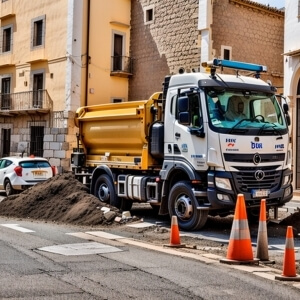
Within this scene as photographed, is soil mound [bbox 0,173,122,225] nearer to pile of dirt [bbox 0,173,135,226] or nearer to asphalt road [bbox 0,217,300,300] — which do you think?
pile of dirt [bbox 0,173,135,226]

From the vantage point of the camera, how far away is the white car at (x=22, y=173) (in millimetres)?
19656

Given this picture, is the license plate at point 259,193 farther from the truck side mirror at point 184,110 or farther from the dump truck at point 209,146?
the truck side mirror at point 184,110

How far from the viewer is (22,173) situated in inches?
774

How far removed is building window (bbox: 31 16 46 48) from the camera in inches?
1218

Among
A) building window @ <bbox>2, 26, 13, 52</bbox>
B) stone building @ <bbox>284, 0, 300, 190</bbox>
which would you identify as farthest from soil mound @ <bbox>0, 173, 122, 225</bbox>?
building window @ <bbox>2, 26, 13, 52</bbox>

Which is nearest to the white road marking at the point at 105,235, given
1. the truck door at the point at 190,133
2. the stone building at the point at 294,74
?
the truck door at the point at 190,133

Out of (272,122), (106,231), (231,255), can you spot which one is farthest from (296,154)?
(231,255)

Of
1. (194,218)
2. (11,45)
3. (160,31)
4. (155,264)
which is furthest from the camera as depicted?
(11,45)

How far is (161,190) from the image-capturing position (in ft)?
40.8

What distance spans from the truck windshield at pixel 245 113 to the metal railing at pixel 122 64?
18.9 metres

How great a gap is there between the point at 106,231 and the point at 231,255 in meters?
4.29

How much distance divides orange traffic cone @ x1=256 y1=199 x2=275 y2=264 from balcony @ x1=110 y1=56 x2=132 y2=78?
2252cm

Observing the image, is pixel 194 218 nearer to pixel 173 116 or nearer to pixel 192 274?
pixel 173 116

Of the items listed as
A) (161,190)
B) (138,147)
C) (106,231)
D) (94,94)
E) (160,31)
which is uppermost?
(160,31)
